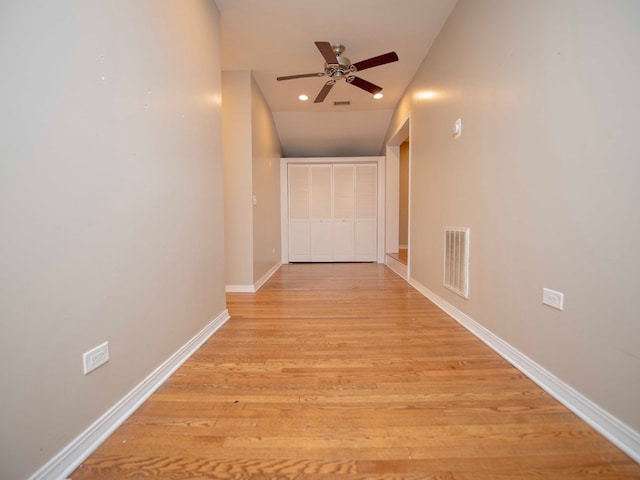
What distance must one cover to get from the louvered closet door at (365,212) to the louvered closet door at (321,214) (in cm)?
58

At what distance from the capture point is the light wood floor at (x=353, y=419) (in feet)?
3.07

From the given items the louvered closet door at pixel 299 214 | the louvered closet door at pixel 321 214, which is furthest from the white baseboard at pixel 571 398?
the louvered closet door at pixel 299 214

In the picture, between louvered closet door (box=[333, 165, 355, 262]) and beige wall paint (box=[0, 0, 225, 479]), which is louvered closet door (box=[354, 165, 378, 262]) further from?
beige wall paint (box=[0, 0, 225, 479])

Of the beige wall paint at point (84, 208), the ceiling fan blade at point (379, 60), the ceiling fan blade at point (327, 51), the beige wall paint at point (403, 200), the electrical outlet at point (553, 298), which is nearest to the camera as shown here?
the beige wall paint at point (84, 208)

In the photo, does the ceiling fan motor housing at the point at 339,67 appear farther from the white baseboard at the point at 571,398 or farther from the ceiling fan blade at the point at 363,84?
the white baseboard at the point at 571,398

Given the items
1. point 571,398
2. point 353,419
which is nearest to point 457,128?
point 571,398

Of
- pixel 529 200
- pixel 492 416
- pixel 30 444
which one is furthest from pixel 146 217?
pixel 529 200

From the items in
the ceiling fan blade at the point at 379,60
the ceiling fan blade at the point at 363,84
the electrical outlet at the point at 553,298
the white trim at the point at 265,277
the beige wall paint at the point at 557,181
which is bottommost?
the white trim at the point at 265,277

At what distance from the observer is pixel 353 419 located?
1.16m

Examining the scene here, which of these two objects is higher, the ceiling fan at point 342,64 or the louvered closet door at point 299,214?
the ceiling fan at point 342,64

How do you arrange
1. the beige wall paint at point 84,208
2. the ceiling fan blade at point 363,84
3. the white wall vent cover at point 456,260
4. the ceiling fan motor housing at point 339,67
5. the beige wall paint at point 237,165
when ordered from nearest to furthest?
1. the beige wall paint at point 84,208
2. the white wall vent cover at point 456,260
3. the ceiling fan motor housing at point 339,67
4. the ceiling fan blade at point 363,84
5. the beige wall paint at point 237,165

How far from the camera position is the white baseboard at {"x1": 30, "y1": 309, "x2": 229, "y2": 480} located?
89cm

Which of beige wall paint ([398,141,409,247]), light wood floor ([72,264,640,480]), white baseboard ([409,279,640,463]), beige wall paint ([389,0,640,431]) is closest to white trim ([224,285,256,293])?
light wood floor ([72,264,640,480])

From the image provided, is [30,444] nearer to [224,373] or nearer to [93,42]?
[224,373]
